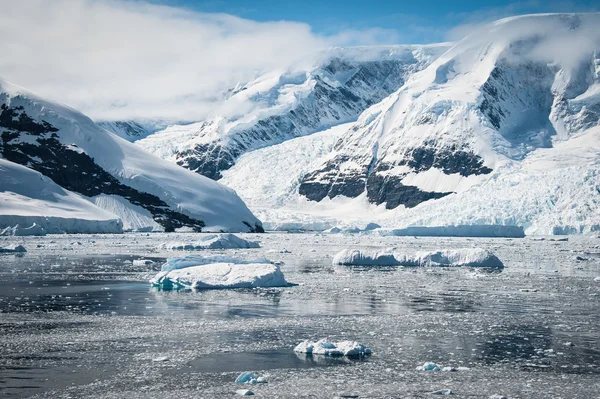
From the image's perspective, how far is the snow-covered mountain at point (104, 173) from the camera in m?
96.5

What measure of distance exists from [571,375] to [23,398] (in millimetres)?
9792

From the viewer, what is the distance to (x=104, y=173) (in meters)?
100

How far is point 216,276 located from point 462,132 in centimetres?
11895

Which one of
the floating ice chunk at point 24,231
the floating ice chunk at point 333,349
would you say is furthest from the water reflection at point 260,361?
the floating ice chunk at point 24,231

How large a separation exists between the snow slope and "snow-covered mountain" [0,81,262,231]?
31.7 feet

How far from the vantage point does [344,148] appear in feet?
562

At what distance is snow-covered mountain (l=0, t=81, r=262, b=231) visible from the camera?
96500mm

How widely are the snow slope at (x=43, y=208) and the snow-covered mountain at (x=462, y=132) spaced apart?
37322mm

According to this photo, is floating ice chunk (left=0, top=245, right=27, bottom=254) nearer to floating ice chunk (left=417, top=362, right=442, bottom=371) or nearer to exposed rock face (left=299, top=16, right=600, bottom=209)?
floating ice chunk (left=417, top=362, right=442, bottom=371)

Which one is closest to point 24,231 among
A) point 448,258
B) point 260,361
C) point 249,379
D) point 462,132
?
point 448,258

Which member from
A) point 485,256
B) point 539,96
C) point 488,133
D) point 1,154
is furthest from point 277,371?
point 539,96

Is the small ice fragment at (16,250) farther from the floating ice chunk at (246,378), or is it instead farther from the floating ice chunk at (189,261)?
the floating ice chunk at (246,378)

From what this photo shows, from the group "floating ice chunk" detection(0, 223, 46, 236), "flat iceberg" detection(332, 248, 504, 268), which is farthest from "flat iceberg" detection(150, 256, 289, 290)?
"floating ice chunk" detection(0, 223, 46, 236)

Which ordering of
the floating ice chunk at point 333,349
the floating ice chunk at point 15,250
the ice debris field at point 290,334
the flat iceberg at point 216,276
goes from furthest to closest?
the floating ice chunk at point 15,250 < the flat iceberg at point 216,276 < the floating ice chunk at point 333,349 < the ice debris field at point 290,334
